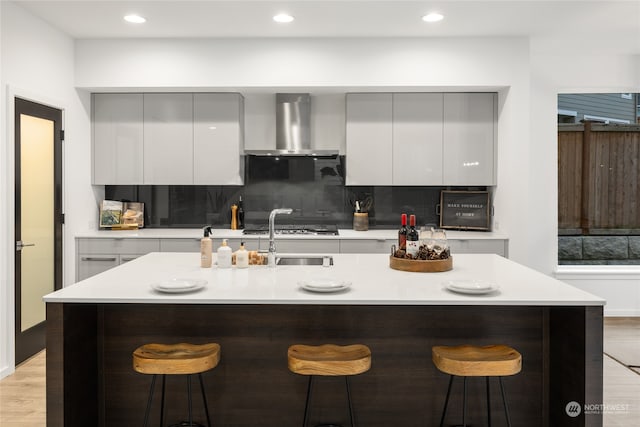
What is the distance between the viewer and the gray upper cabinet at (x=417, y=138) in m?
4.79

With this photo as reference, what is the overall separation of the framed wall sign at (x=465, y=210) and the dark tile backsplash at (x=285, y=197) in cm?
13

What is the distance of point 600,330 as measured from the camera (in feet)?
7.12

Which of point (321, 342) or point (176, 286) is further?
point (321, 342)

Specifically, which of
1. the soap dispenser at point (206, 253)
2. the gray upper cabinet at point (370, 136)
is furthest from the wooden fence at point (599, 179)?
the soap dispenser at point (206, 253)

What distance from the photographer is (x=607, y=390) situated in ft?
10.9

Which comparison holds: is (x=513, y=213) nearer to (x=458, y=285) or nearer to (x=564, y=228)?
(x=564, y=228)

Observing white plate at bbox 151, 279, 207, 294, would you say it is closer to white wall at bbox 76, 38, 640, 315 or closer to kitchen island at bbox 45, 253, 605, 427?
kitchen island at bbox 45, 253, 605, 427

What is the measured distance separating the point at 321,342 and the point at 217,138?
2.90 m

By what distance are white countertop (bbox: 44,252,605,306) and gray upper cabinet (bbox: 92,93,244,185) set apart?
1.86 metres

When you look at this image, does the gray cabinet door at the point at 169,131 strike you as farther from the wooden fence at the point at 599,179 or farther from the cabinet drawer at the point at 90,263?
the wooden fence at the point at 599,179

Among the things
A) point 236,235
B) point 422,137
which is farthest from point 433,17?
point 236,235

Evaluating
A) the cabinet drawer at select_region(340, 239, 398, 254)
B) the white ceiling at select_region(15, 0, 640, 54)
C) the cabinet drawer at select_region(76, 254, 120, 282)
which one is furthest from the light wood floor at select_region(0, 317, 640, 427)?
the white ceiling at select_region(15, 0, 640, 54)

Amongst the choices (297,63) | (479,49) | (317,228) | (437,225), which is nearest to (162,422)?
(317,228)

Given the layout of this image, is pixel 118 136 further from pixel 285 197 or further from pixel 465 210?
pixel 465 210
